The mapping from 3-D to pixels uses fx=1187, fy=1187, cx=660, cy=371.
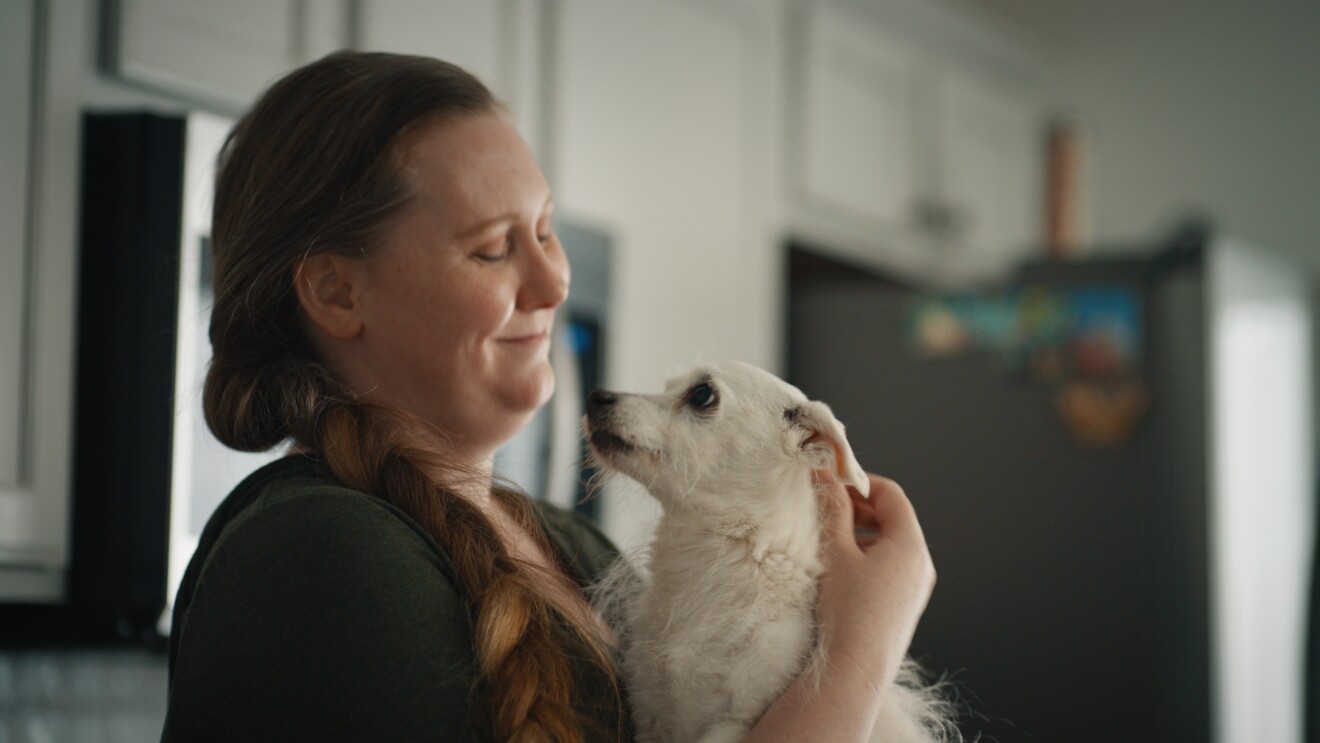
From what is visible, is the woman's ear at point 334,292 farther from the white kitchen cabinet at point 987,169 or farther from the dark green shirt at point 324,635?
the white kitchen cabinet at point 987,169

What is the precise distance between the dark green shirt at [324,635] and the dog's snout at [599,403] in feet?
0.88

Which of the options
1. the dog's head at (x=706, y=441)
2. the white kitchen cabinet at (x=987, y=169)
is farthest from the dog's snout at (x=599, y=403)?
the white kitchen cabinet at (x=987, y=169)

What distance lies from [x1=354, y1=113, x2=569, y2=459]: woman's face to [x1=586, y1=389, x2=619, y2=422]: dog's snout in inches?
1.9

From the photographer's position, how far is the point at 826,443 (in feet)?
3.45

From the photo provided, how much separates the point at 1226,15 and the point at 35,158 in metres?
3.58

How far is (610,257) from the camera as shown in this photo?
2285 millimetres

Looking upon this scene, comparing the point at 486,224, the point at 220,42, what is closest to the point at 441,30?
the point at 220,42

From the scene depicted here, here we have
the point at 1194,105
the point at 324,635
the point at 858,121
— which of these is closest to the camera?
the point at 324,635

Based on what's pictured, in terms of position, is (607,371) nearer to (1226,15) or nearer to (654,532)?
(654,532)

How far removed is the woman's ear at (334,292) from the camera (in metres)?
1.01

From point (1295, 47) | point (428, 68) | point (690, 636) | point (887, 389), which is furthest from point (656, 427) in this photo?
point (1295, 47)

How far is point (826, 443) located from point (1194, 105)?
340 cm

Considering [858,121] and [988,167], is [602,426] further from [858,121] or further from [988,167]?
[988,167]

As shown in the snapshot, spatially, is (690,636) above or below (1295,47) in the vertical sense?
below
